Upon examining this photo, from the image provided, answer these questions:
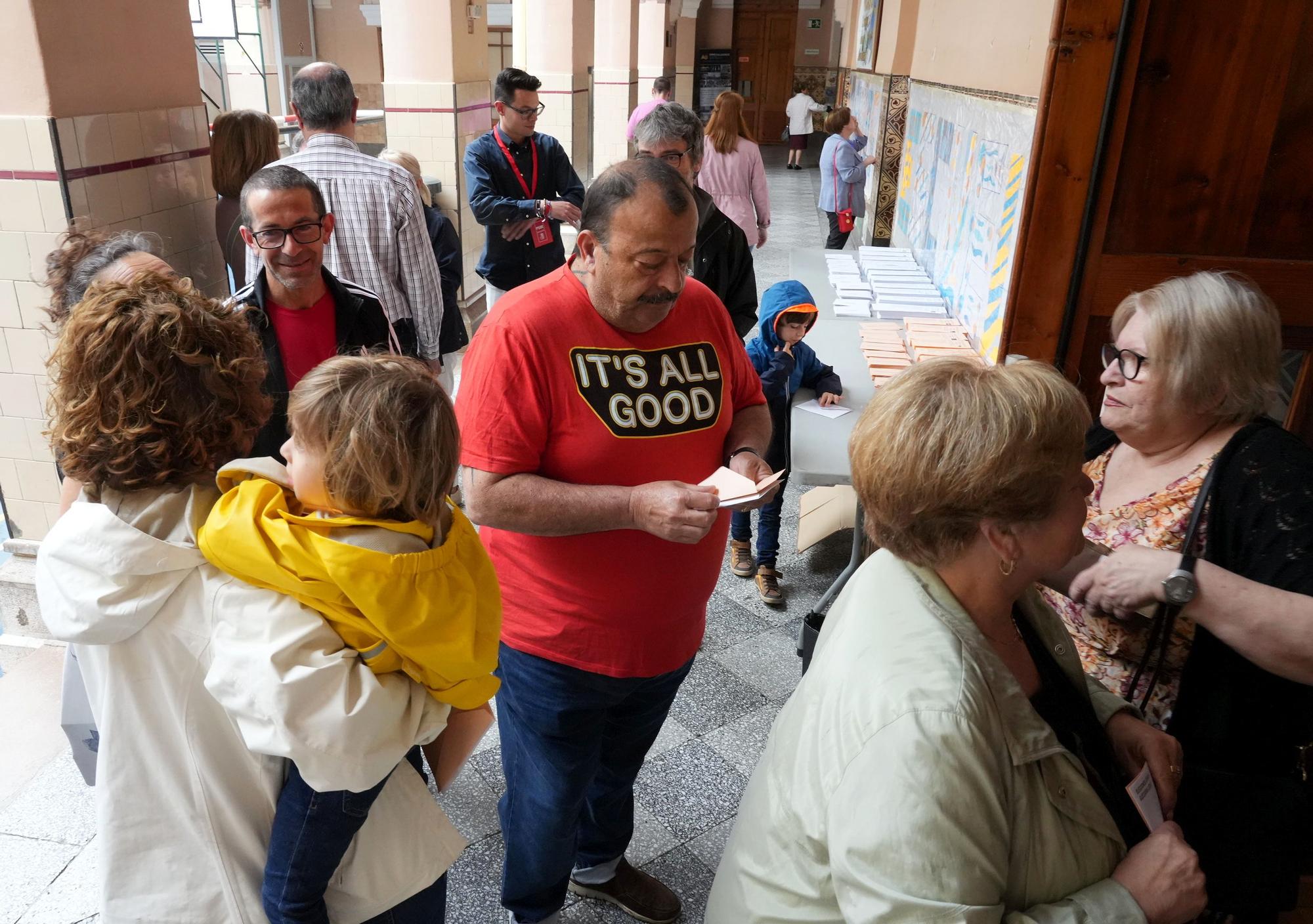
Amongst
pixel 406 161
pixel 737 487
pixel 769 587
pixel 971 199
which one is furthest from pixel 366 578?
pixel 971 199

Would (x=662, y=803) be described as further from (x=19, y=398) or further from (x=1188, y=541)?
(x=19, y=398)

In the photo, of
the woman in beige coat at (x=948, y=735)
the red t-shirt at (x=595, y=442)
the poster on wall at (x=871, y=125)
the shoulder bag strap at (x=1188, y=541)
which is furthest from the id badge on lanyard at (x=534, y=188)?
the poster on wall at (x=871, y=125)

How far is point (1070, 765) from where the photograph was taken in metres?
1.17

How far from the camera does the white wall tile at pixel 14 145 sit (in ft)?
9.40

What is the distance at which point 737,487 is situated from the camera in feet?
5.68

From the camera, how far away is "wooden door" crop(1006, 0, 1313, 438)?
7.30ft

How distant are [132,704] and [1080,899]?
52.6 inches

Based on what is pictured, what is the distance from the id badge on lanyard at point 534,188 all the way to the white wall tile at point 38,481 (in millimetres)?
2775

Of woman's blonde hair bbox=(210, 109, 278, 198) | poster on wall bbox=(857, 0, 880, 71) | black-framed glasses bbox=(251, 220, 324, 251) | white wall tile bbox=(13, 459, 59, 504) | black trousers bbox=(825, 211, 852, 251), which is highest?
poster on wall bbox=(857, 0, 880, 71)

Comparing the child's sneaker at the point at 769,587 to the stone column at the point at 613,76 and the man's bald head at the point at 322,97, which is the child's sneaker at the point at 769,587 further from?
the stone column at the point at 613,76

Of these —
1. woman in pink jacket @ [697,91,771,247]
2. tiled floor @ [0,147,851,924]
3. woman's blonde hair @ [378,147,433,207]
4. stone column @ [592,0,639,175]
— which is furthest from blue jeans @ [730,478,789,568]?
stone column @ [592,0,639,175]

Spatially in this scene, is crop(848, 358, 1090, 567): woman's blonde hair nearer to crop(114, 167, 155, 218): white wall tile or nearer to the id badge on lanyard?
crop(114, 167, 155, 218): white wall tile

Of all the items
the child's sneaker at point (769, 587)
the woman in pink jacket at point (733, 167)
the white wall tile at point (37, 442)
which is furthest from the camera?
the woman in pink jacket at point (733, 167)

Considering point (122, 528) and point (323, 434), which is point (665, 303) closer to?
point (323, 434)
